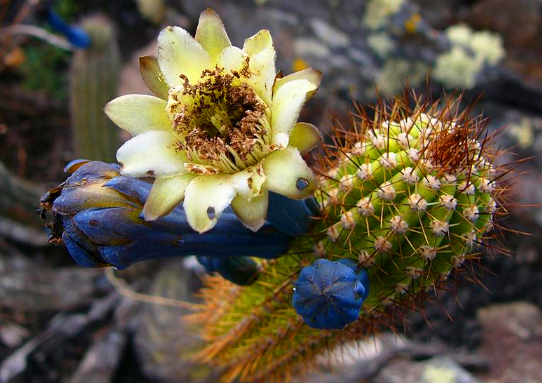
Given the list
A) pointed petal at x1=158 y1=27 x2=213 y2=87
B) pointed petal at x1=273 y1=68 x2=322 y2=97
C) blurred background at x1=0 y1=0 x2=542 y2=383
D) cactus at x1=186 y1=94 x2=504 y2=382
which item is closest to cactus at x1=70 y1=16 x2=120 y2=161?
blurred background at x1=0 y1=0 x2=542 y2=383

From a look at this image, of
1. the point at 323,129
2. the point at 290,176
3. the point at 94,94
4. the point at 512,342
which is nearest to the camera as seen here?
the point at 290,176

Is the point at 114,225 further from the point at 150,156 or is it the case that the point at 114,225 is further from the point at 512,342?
the point at 512,342

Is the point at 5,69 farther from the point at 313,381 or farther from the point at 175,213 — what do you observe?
the point at 175,213

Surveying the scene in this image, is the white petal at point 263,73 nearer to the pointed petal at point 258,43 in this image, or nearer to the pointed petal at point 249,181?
the pointed petal at point 258,43

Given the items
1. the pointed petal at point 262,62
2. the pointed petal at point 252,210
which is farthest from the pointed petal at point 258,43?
the pointed petal at point 252,210

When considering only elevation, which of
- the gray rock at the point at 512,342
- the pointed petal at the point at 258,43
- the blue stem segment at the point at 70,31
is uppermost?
the blue stem segment at the point at 70,31

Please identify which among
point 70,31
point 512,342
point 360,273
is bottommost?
point 512,342

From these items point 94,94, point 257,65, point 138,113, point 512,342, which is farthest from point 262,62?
point 512,342

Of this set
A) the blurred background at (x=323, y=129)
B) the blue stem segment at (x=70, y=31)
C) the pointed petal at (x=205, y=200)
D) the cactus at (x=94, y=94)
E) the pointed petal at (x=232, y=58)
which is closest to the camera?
the pointed petal at (x=205, y=200)
